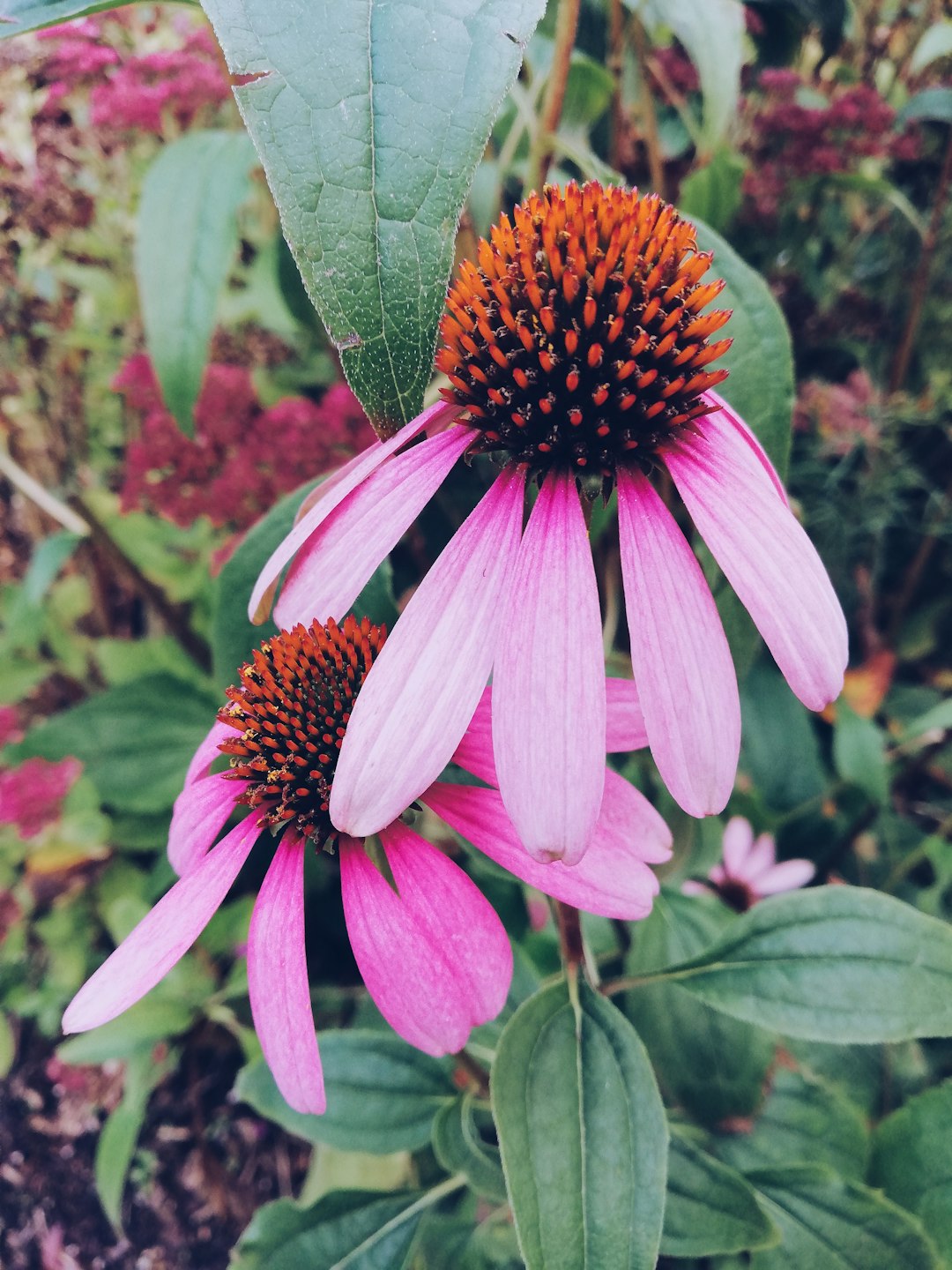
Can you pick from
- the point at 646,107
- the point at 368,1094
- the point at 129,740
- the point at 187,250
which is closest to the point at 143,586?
the point at 129,740

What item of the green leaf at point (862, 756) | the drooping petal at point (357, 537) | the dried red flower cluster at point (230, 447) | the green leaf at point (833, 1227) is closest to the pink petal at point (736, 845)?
the green leaf at point (862, 756)

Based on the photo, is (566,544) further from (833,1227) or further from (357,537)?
(833,1227)

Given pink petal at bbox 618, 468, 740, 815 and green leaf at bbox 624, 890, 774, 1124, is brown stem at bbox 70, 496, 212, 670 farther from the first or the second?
pink petal at bbox 618, 468, 740, 815

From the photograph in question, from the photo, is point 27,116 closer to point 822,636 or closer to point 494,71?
point 494,71

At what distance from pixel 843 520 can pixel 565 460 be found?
32.8 inches

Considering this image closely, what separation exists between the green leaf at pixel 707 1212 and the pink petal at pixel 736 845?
426mm

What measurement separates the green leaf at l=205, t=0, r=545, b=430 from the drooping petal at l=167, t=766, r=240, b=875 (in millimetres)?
262

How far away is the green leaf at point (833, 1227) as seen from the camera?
0.60 m

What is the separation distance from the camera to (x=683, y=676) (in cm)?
35

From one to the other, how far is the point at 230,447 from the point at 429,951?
2.49 feet

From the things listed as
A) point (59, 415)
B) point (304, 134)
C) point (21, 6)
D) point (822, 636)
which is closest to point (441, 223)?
point (304, 134)

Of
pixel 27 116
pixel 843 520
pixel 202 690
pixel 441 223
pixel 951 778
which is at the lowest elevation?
pixel 951 778

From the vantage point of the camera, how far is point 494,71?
0.30m

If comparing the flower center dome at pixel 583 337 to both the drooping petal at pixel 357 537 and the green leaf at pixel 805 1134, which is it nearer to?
the drooping petal at pixel 357 537
